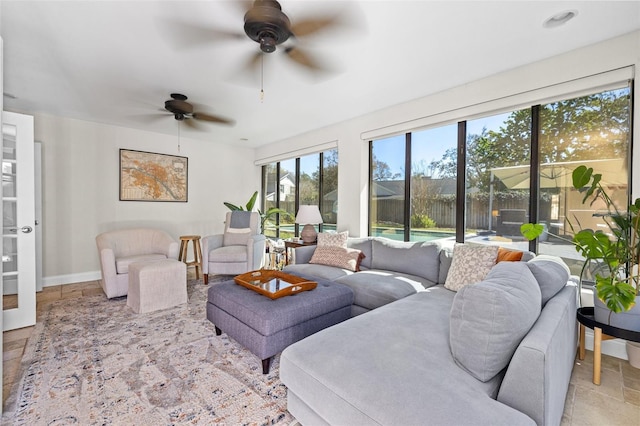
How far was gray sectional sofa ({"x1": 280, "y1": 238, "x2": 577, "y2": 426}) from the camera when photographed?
1022mm

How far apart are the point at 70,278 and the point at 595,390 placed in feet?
19.5

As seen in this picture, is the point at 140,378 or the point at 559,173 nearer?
the point at 140,378

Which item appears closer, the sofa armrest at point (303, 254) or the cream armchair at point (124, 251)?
the cream armchair at point (124, 251)

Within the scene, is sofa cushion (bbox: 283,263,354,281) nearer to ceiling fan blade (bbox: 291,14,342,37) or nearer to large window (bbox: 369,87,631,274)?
large window (bbox: 369,87,631,274)

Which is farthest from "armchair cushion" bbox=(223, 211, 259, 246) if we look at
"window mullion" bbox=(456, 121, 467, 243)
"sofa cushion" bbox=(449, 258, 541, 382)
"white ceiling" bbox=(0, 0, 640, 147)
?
"sofa cushion" bbox=(449, 258, 541, 382)

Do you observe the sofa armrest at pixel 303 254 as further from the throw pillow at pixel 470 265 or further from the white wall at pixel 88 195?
the white wall at pixel 88 195

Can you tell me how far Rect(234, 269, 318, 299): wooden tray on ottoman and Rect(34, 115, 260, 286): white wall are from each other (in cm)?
323

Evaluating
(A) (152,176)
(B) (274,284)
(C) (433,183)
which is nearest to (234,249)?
(B) (274,284)

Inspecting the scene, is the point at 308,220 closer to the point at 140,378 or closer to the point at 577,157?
the point at 140,378

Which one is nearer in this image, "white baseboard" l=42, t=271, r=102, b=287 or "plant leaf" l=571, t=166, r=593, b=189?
"plant leaf" l=571, t=166, r=593, b=189

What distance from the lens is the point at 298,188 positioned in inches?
217

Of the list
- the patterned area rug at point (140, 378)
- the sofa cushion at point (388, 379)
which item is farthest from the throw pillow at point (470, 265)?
the patterned area rug at point (140, 378)

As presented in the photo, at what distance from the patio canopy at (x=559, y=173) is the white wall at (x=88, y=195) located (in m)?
4.98

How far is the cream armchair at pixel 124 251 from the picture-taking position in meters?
3.37
